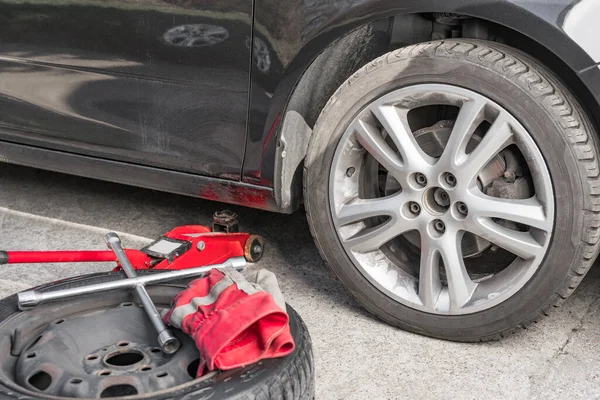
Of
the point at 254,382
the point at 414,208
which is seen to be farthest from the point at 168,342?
the point at 414,208

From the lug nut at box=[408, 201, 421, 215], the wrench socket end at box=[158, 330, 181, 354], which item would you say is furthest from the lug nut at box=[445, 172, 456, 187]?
the wrench socket end at box=[158, 330, 181, 354]

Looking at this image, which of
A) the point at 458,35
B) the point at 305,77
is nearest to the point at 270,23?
the point at 305,77

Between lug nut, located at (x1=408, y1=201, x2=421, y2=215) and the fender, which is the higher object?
the fender

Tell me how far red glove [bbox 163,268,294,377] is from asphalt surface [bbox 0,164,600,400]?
0.48m

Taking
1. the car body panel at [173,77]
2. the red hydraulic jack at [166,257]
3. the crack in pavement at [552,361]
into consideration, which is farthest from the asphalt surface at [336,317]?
the car body panel at [173,77]

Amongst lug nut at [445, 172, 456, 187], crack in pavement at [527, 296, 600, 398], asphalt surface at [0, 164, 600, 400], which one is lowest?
asphalt surface at [0, 164, 600, 400]

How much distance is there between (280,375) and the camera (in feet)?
7.05

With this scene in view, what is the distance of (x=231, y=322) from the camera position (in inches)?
86.8

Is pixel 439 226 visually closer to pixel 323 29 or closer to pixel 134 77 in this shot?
pixel 323 29

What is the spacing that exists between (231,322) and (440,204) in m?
0.91

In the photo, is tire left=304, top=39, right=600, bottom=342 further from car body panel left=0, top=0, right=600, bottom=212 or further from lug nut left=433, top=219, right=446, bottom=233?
lug nut left=433, top=219, right=446, bottom=233

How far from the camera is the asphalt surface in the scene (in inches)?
106

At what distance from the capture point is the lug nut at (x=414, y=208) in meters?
2.83

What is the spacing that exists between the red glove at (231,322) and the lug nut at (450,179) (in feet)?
2.28
